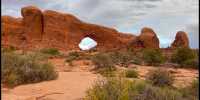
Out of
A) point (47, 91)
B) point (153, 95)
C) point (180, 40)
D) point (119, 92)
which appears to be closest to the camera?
point (119, 92)

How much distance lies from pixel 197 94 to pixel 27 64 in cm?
596

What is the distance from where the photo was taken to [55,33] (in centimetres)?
5859

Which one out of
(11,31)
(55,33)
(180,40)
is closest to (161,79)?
(180,40)

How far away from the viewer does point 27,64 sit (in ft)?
49.7

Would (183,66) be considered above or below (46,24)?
below

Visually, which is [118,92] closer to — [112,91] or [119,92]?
[119,92]

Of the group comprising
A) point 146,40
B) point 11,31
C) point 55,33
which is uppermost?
point 11,31

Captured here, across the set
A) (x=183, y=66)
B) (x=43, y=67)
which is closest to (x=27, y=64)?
(x=43, y=67)

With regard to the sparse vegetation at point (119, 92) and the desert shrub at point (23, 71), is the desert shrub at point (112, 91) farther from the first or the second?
the desert shrub at point (23, 71)

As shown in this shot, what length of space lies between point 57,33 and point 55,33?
31 cm

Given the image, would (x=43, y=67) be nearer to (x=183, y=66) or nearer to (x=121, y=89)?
(x=121, y=89)

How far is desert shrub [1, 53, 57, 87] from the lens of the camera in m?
13.8

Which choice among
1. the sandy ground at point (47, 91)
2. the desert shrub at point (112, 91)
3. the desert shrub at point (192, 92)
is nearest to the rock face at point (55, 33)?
the sandy ground at point (47, 91)

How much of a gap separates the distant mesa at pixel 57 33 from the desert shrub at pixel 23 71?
40.5 m
